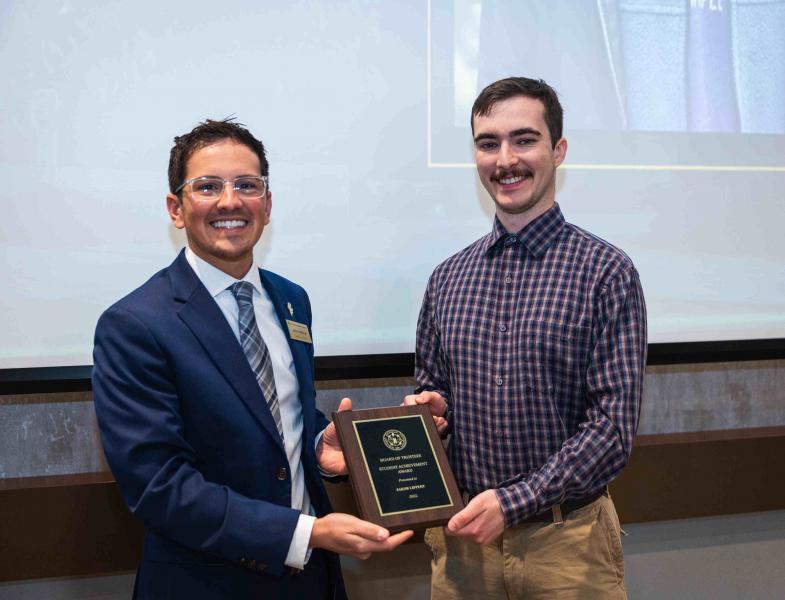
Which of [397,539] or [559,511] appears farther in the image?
[559,511]

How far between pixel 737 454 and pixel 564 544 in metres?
1.20

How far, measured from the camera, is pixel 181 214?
1647mm

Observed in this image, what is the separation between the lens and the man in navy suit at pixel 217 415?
145 cm

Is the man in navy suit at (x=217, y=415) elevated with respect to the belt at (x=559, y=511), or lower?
elevated

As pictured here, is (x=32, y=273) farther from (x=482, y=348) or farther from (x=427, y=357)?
(x=482, y=348)

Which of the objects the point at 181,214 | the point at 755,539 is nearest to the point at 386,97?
the point at 181,214

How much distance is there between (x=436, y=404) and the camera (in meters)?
1.89

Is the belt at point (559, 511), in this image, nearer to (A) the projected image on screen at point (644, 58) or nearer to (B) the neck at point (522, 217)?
(B) the neck at point (522, 217)

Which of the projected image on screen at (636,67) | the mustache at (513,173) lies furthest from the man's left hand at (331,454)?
the projected image on screen at (636,67)

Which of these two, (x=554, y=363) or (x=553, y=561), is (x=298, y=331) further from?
(x=553, y=561)

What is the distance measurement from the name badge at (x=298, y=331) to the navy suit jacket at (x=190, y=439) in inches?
7.4

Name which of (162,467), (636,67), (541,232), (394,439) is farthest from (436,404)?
(636,67)

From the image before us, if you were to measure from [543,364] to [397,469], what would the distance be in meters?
0.40

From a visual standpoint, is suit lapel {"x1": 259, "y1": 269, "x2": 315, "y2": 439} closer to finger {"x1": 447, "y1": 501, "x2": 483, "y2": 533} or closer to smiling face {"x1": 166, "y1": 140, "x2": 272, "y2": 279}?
smiling face {"x1": 166, "y1": 140, "x2": 272, "y2": 279}
